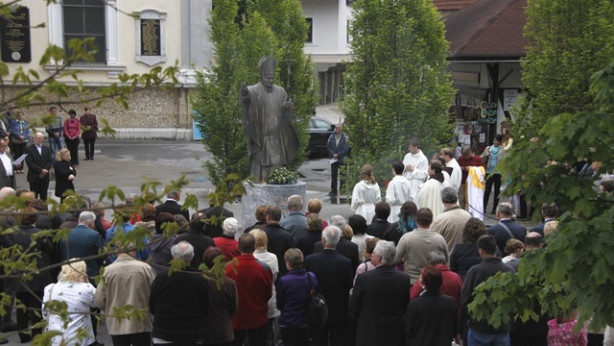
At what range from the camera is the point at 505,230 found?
432 inches

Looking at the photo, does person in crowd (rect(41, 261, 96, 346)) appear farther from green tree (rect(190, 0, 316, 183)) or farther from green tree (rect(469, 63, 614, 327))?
green tree (rect(190, 0, 316, 183))

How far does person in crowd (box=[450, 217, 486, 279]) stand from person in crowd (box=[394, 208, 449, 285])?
0.16 metres

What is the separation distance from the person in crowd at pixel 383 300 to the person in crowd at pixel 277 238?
1847 millimetres

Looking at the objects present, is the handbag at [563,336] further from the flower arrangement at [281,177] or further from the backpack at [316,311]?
the flower arrangement at [281,177]

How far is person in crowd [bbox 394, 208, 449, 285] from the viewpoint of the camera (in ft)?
32.2

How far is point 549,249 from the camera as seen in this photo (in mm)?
5652

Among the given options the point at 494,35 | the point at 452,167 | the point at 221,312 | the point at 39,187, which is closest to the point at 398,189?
the point at 452,167

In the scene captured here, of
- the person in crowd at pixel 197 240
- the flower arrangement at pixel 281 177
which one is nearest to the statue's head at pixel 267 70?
the flower arrangement at pixel 281 177

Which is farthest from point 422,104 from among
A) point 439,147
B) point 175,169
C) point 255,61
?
point 175,169

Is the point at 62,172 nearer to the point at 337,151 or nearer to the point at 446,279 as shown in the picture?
the point at 337,151

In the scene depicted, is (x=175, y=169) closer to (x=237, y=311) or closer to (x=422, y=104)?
(x=422, y=104)

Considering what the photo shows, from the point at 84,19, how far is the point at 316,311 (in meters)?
25.3

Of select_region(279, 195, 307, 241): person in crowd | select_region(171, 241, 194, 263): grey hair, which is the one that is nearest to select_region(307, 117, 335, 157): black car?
select_region(279, 195, 307, 241): person in crowd

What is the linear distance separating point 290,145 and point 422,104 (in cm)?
311
